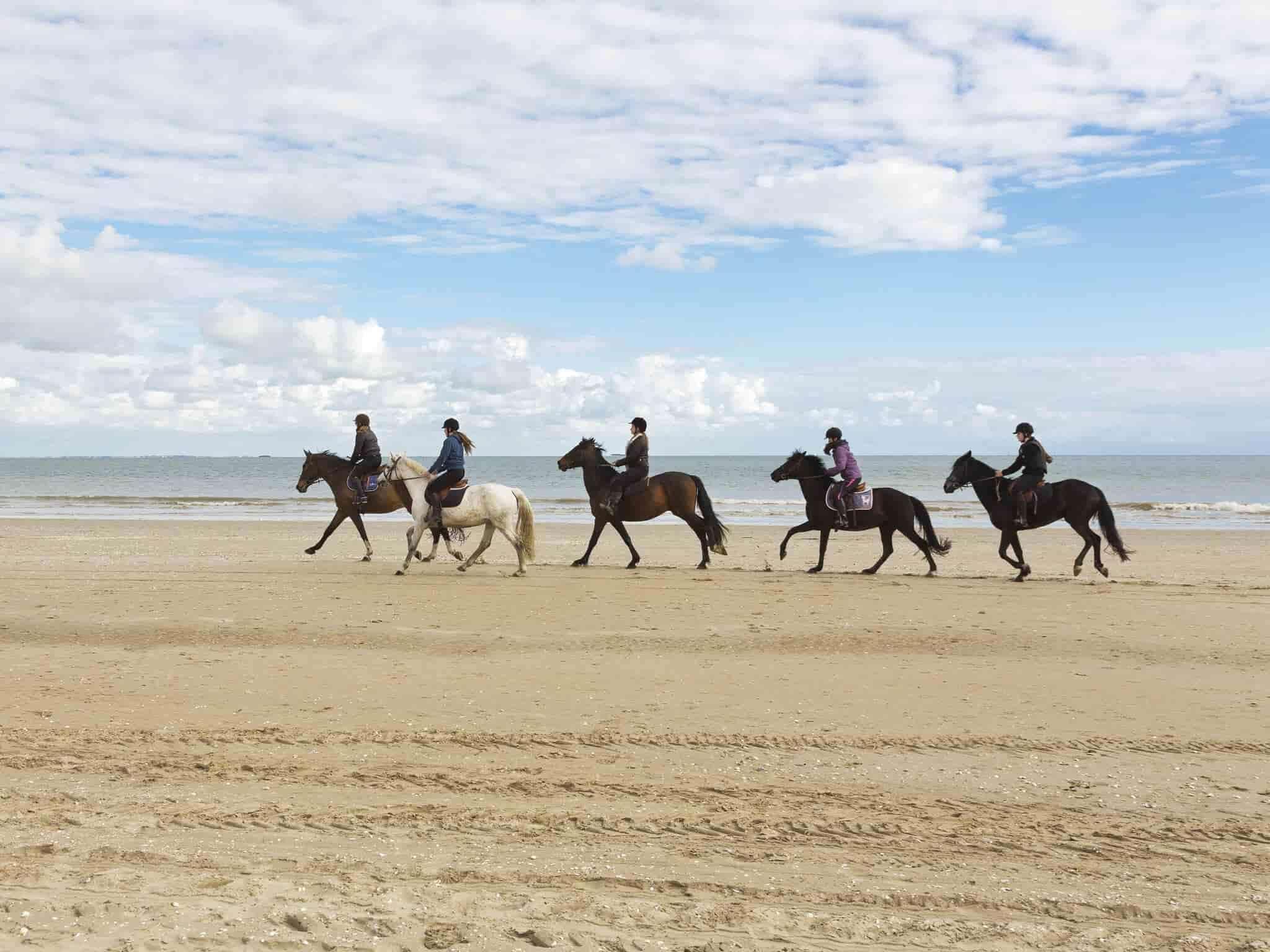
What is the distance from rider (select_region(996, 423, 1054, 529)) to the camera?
14828mm

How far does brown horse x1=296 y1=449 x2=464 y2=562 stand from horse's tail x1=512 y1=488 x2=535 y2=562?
4.32 ft

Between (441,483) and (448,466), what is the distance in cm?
26

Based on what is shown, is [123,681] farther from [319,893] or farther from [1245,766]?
[1245,766]

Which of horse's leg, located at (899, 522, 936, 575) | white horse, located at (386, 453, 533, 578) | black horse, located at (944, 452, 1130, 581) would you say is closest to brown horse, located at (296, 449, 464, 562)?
white horse, located at (386, 453, 533, 578)

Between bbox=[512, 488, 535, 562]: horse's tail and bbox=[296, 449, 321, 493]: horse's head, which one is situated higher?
bbox=[296, 449, 321, 493]: horse's head

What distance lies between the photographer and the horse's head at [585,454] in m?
16.7

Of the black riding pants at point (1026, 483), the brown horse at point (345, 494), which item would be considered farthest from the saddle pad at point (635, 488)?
the black riding pants at point (1026, 483)

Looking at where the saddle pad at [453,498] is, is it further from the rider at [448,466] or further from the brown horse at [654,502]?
the brown horse at [654,502]

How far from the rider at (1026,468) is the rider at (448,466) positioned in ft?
24.6

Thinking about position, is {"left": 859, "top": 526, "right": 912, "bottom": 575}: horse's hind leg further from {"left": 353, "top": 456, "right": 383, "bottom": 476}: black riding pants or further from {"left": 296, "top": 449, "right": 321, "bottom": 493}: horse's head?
{"left": 296, "top": 449, "right": 321, "bottom": 493}: horse's head

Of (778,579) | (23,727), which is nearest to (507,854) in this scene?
(23,727)

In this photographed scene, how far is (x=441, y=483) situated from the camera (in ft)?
48.4

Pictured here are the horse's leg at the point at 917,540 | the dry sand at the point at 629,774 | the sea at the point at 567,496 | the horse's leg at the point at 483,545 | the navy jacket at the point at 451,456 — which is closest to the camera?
the dry sand at the point at 629,774

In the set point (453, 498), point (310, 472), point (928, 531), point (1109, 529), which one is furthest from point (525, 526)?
point (1109, 529)
